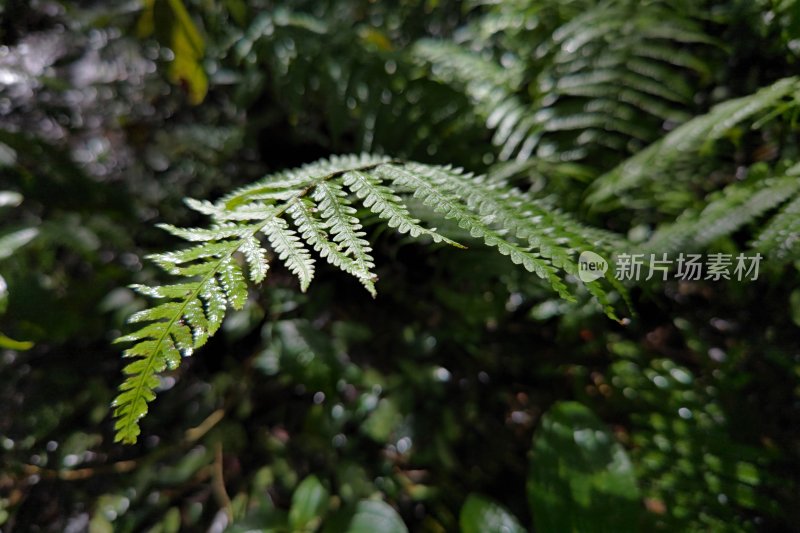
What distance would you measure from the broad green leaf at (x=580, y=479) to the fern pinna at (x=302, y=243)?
41 centimetres

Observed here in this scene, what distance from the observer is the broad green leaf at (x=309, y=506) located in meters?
1.16

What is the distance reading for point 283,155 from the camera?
1824 mm

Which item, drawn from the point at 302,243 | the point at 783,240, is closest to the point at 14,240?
the point at 302,243

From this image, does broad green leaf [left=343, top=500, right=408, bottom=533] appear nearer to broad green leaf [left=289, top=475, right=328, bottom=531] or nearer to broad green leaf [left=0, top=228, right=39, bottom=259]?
broad green leaf [left=289, top=475, right=328, bottom=531]

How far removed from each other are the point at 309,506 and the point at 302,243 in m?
0.75

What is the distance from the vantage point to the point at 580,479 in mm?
974

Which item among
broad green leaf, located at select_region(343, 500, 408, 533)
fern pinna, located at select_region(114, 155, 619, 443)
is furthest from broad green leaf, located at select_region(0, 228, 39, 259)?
broad green leaf, located at select_region(343, 500, 408, 533)

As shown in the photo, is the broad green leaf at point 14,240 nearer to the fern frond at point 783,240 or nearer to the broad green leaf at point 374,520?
the broad green leaf at point 374,520

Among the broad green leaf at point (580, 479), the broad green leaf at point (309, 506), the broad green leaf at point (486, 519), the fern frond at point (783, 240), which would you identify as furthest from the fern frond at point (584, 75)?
the broad green leaf at point (309, 506)

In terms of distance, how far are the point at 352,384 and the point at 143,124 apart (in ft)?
4.39

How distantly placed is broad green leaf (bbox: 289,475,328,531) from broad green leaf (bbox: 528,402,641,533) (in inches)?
20.0

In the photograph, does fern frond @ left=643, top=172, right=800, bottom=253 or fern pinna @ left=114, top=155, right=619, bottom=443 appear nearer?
fern pinna @ left=114, top=155, right=619, bottom=443

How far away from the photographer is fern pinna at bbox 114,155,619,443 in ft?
2.09

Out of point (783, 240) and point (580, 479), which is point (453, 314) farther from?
point (783, 240)
